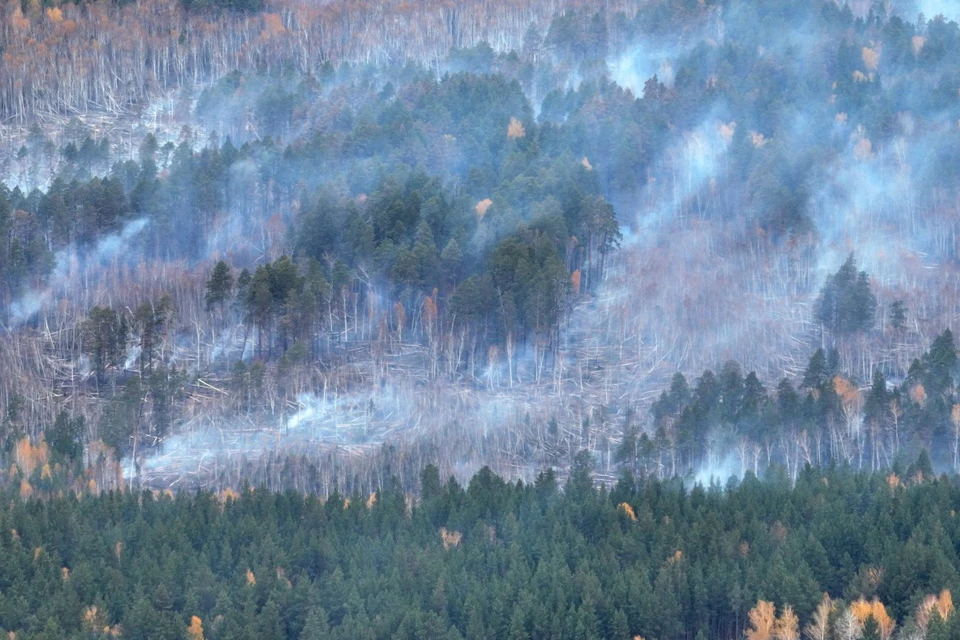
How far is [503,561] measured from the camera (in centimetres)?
7469

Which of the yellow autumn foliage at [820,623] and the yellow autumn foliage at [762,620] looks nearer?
the yellow autumn foliage at [820,623]

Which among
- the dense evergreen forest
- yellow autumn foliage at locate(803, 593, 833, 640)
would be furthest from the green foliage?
yellow autumn foliage at locate(803, 593, 833, 640)

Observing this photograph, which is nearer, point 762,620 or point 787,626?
point 787,626

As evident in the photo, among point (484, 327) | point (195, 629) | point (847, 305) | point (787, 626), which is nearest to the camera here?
point (787, 626)

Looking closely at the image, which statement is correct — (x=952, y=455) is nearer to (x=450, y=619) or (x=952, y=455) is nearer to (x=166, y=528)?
(x=450, y=619)

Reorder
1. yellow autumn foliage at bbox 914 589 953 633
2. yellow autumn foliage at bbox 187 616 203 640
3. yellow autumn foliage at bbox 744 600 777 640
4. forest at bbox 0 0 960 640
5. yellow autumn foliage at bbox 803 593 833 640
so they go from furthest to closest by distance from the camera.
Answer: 1. forest at bbox 0 0 960 640
2. yellow autumn foliage at bbox 187 616 203 640
3. yellow autumn foliage at bbox 744 600 777 640
4. yellow autumn foliage at bbox 803 593 833 640
5. yellow autumn foliage at bbox 914 589 953 633

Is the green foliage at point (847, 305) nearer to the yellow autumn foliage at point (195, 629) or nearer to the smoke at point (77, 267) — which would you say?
the smoke at point (77, 267)

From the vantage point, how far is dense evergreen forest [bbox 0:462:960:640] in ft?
229

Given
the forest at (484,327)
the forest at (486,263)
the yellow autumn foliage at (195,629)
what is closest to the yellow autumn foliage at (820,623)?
the forest at (484,327)

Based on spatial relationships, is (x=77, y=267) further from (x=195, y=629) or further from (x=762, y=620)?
A: (x=762, y=620)

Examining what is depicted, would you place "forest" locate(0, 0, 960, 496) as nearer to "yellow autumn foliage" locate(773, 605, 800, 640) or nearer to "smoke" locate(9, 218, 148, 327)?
"smoke" locate(9, 218, 148, 327)

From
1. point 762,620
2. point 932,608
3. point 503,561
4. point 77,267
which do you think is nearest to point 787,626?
point 762,620

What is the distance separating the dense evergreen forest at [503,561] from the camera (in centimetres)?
6994

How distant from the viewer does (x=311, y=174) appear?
105562 mm
